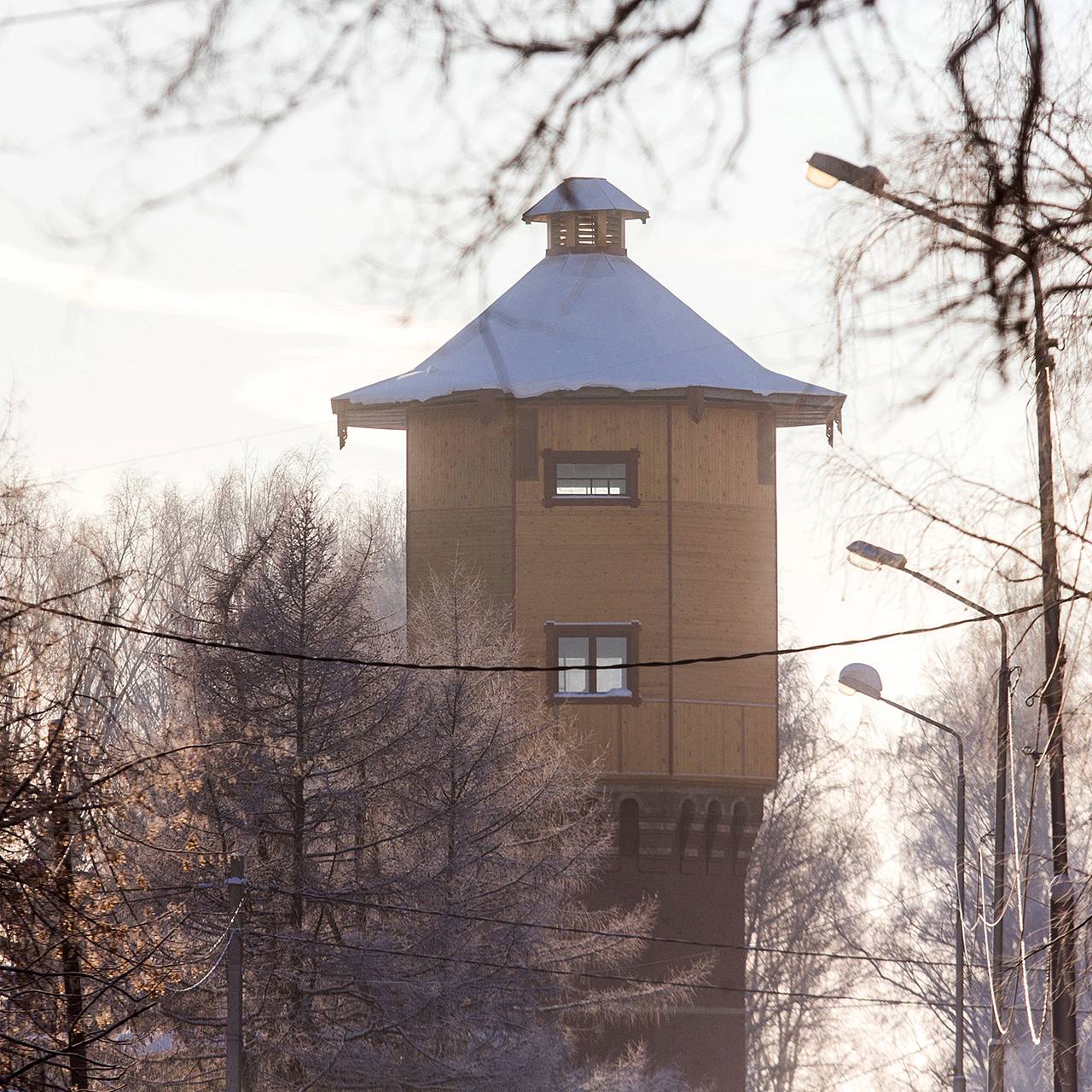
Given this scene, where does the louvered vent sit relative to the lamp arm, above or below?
above

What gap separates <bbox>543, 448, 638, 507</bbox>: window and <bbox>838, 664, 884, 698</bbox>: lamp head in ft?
31.4

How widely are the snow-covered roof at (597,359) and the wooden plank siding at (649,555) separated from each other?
471 mm

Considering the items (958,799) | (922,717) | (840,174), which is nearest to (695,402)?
(958,799)

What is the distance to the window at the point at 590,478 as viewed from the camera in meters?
36.1

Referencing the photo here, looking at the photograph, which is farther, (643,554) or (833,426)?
(643,554)

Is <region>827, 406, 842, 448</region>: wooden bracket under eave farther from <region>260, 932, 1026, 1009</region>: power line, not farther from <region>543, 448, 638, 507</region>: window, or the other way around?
<region>543, 448, 638, 507</region>: window

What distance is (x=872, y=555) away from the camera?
7965mm

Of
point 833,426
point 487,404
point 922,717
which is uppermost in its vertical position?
point 487,404

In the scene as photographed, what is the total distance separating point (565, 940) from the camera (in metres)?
32.6

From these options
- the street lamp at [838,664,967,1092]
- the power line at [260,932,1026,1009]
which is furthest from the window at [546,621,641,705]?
the street lamp at [838,664,967,1092]

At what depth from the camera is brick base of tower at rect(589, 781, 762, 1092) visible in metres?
35.9

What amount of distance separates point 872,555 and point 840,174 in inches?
60.3

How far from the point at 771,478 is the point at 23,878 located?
89.5 feet

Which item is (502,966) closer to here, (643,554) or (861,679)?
(861,679)
